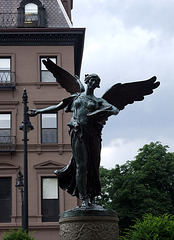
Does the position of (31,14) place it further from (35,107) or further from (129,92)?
(129,92)

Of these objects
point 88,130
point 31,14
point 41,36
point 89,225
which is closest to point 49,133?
point 41,36

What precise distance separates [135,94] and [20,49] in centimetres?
2589

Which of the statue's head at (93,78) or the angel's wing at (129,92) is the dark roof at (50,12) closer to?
the angel's wing at (129,92)

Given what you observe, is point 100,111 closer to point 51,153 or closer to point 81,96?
point 81,96

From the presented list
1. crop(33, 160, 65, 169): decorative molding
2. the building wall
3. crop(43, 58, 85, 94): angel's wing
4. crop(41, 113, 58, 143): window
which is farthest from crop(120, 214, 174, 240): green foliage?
crop(41, 113, 58, 143): window

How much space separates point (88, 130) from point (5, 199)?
24519mm

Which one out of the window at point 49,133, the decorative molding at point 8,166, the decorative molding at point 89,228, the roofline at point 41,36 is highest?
the roofline at point 41,36

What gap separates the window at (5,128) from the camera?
33125 millimetres

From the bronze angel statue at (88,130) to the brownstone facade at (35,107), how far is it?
75.5ft

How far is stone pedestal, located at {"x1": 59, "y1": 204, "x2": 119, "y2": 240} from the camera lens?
8144 mm

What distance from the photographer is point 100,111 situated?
27.9ft

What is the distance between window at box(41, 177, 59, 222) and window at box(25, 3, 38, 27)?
1031 centimetres

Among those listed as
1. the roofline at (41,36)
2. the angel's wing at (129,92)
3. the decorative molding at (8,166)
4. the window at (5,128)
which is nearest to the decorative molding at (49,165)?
the decorative molding at (8,166)

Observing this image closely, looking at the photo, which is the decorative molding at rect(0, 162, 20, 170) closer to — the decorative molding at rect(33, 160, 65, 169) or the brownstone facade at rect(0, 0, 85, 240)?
the brownstone facade at rect(0, 0, 85, 240)
